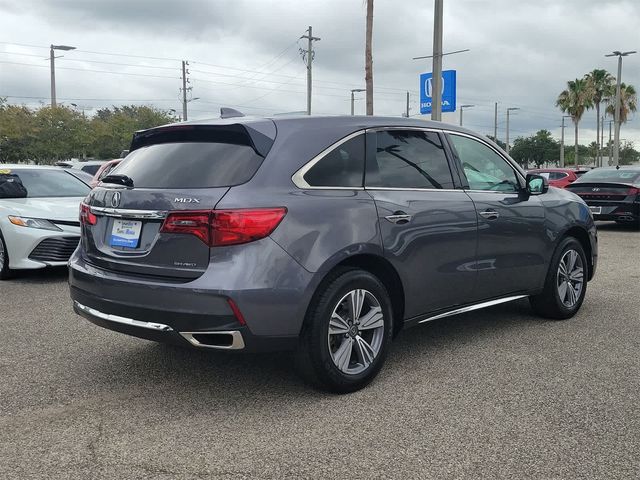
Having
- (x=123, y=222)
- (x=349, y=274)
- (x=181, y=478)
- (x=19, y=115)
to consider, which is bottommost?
(x=181, y=478)

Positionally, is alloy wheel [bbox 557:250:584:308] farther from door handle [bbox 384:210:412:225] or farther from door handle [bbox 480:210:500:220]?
door handle [bbox 384:210:412:225]

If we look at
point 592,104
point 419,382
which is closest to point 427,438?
point 419,382

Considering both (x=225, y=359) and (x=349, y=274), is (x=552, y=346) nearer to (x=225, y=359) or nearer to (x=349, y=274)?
(x=349, y=274)

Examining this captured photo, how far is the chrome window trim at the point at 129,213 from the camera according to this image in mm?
3555

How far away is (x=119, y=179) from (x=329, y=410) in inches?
74.3

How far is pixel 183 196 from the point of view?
3529mm

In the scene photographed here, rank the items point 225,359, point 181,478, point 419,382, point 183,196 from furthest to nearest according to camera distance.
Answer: point 225,359 → point 419,382 → point 183,196 → point 181,478

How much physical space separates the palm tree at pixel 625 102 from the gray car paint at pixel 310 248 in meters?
55.3

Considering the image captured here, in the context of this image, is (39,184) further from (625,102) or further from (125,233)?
(625,102)

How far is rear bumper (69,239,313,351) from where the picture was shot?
3391mm

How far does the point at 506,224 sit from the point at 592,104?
2158 inches

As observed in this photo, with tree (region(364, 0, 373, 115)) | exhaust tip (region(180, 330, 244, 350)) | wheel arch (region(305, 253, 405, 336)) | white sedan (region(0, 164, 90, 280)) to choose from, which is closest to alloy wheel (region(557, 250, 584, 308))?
wheel arch (region(305, 253, 405, 336))

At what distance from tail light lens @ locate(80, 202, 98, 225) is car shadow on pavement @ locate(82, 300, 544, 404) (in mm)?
1008

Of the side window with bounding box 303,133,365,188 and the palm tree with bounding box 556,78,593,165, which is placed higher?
the palm tree with bounding box 556,78,593,165
